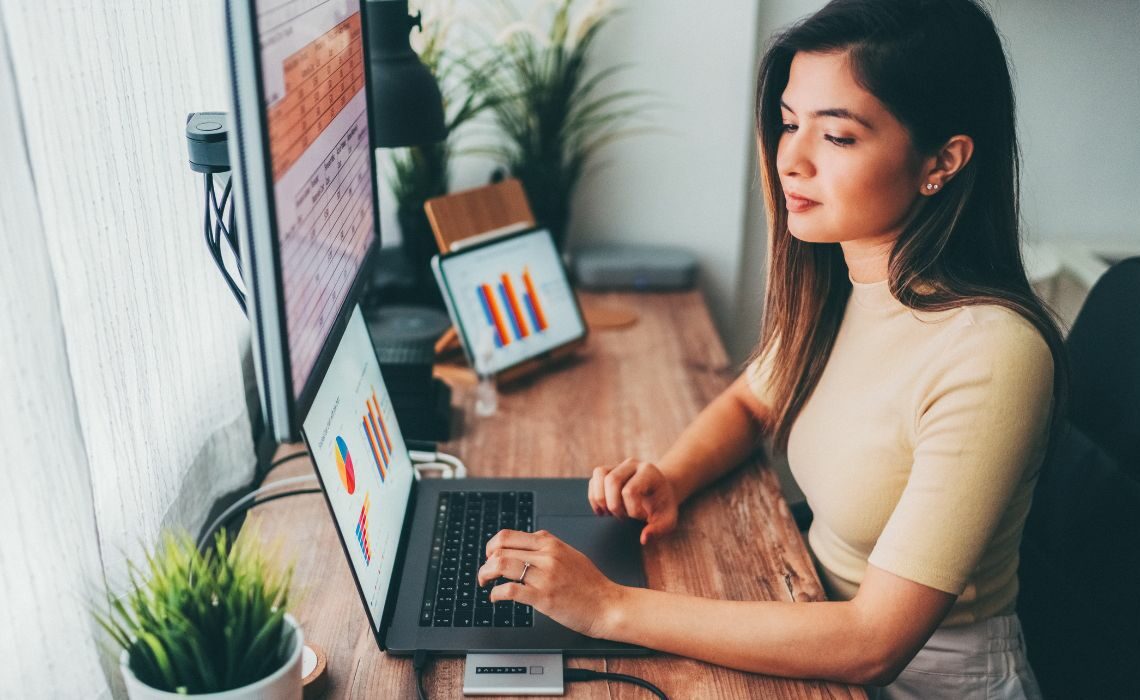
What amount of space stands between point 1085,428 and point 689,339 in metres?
0.73

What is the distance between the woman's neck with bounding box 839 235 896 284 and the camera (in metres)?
1.15

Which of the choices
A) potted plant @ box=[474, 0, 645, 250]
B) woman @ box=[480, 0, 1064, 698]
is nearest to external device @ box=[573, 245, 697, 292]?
potted plant @ box=[474, 0, 645, 250]

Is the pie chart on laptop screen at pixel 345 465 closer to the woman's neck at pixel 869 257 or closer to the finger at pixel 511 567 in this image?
the finger at pixel 511 567

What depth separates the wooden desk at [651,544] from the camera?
3.03 feet

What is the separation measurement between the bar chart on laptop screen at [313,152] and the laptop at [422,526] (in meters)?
0.08

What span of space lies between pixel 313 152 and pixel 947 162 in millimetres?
680

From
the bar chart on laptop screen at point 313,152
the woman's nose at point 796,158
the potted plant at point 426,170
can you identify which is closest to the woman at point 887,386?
the woman's nose at point 796,158

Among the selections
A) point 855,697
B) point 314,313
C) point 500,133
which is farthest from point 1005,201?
point 500,133

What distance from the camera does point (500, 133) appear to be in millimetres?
2117

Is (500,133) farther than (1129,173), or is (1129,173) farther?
(1129,173)

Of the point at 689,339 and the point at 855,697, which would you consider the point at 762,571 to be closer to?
→ the point at 855,697

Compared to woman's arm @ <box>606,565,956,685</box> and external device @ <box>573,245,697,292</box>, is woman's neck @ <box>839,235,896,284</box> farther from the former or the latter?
external device @ <box>573,245,697,292</box>

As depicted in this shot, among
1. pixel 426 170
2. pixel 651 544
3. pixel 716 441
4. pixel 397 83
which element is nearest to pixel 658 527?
pixel 651 544

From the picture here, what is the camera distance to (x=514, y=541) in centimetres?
101
